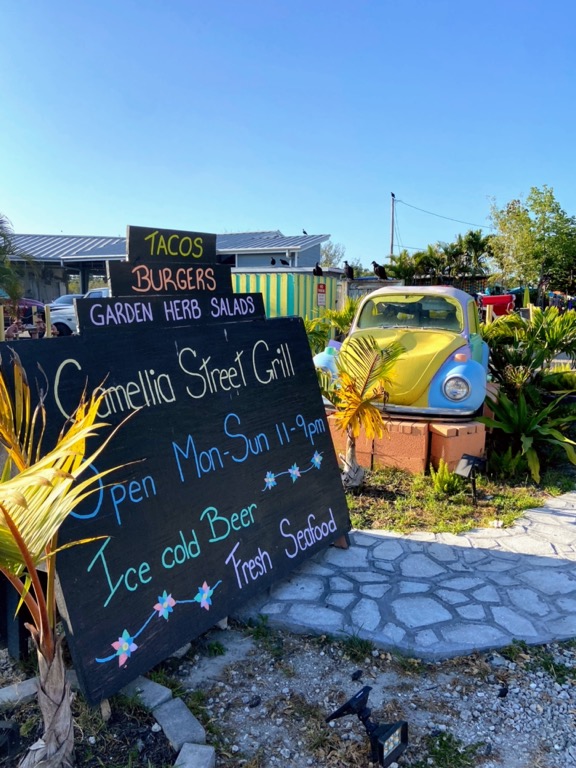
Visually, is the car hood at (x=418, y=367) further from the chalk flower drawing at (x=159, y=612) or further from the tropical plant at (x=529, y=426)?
the chalk flower drawing at (x=159, y=612)

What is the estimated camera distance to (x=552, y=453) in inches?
218

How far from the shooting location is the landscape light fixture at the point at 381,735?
1936 mm

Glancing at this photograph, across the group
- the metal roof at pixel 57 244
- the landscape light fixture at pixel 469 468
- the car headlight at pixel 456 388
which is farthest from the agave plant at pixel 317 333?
the metal roof at pixel 57 244

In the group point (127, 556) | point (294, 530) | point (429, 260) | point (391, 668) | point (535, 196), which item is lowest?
point (391, 668)

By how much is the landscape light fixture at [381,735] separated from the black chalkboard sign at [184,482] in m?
0.84

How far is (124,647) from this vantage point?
2.21 metres

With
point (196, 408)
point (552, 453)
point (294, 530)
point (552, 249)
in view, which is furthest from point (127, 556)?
point (552, 249)

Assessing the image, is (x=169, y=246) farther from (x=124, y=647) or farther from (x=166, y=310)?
(x=124, y=647)

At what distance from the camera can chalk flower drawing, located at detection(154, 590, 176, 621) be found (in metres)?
2.38

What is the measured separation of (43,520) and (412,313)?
5.12 meters

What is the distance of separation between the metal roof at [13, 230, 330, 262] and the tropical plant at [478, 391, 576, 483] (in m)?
14.5

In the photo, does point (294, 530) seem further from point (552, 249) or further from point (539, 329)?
point (552, 249)

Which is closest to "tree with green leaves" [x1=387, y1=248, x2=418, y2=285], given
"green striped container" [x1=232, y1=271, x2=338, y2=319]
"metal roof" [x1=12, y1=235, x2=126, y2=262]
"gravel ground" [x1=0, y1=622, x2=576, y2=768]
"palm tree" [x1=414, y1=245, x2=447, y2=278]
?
"palm tree" [x1=414, y1=245, x2=447, y2=278]

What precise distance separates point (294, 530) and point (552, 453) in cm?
352
